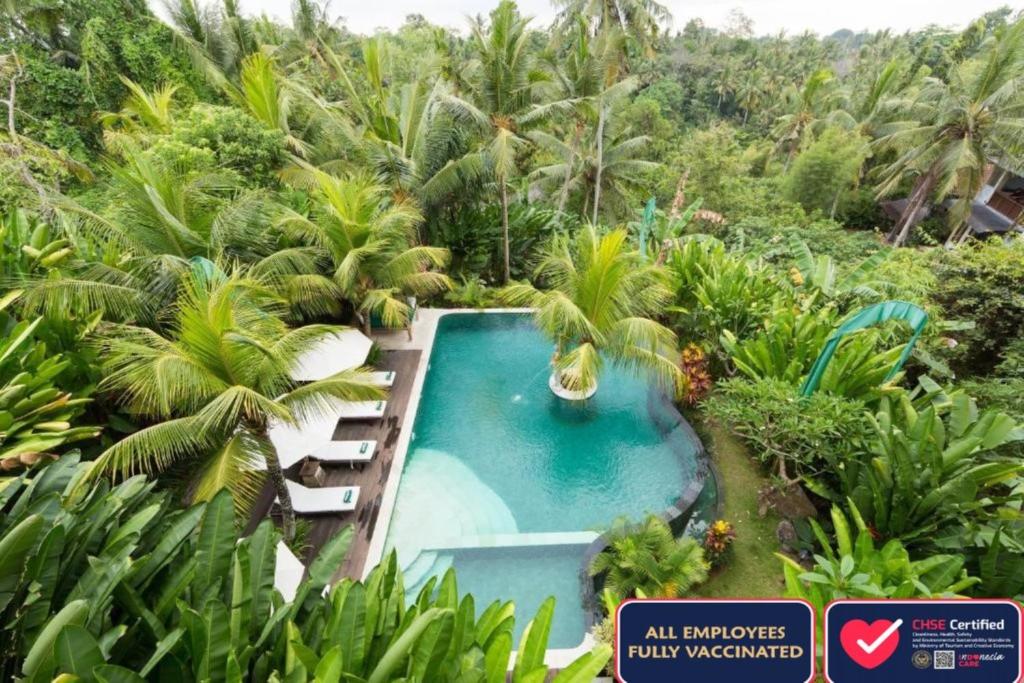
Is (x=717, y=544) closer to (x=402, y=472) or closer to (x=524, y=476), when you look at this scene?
(x=524, y=476)

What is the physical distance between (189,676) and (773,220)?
1740 centimetres

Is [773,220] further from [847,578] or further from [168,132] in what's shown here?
[168,132]

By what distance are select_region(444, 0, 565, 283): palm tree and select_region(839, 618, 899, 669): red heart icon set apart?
9814 millimetres

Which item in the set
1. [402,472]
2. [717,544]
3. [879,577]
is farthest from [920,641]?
[402,472]

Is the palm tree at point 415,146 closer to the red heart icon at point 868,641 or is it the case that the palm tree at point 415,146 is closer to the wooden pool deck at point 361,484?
the wooden pool deck at point 361,484

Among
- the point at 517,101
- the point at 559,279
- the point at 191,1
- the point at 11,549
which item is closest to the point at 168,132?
the point at 191,1

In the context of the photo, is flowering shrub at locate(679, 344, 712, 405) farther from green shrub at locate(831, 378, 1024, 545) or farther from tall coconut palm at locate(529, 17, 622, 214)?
tall coconut palm at locate(529, 17, 622, 214)

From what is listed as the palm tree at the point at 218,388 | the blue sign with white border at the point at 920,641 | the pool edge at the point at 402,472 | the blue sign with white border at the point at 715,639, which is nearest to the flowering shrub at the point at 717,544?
the pool edge at the point at 402,472

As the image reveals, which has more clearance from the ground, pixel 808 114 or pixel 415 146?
pixel 415 146

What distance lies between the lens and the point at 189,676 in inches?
112

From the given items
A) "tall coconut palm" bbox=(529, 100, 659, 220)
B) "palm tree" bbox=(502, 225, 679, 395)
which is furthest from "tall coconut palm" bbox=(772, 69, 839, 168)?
"palm tree" bbox=(502, 225, 679, 395)

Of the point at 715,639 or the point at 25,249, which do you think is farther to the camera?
the point at 25,249

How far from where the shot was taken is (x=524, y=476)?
312 inches

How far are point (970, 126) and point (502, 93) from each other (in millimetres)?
16993
